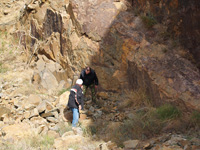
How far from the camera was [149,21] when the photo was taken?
7871 mm

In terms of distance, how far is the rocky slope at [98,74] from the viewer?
543cm

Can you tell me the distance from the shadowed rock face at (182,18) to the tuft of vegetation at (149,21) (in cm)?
19

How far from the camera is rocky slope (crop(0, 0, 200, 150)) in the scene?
5.43m

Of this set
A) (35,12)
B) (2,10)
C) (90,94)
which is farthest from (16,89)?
(2,10)

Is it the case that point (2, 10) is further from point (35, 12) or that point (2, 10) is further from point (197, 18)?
point (197, 18)

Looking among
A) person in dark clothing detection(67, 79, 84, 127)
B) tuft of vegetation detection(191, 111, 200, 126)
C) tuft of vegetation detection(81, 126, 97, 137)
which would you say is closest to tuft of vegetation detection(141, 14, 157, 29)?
person in dark clothing detection(67, 79, 84, 127)

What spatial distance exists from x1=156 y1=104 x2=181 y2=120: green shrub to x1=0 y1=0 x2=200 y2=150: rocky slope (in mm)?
202

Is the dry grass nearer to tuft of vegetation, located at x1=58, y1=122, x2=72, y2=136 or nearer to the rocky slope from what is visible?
the rocky slope

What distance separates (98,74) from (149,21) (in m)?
2.62

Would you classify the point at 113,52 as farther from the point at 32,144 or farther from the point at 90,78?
the point at 32,144

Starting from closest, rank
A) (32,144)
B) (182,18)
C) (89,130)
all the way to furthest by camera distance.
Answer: (32,144) → (89,130) → (182,18)

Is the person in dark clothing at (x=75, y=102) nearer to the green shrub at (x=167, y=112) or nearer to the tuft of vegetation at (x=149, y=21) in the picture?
the green shrub at (x=167, y=112)

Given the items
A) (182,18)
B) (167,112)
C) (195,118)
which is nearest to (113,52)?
(182,18)

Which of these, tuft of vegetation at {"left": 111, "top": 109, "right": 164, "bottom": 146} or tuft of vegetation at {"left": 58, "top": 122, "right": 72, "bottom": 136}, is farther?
tuft of vegetation at {"left": 58, "top": 122, "right": 72, "bottom": 136}
